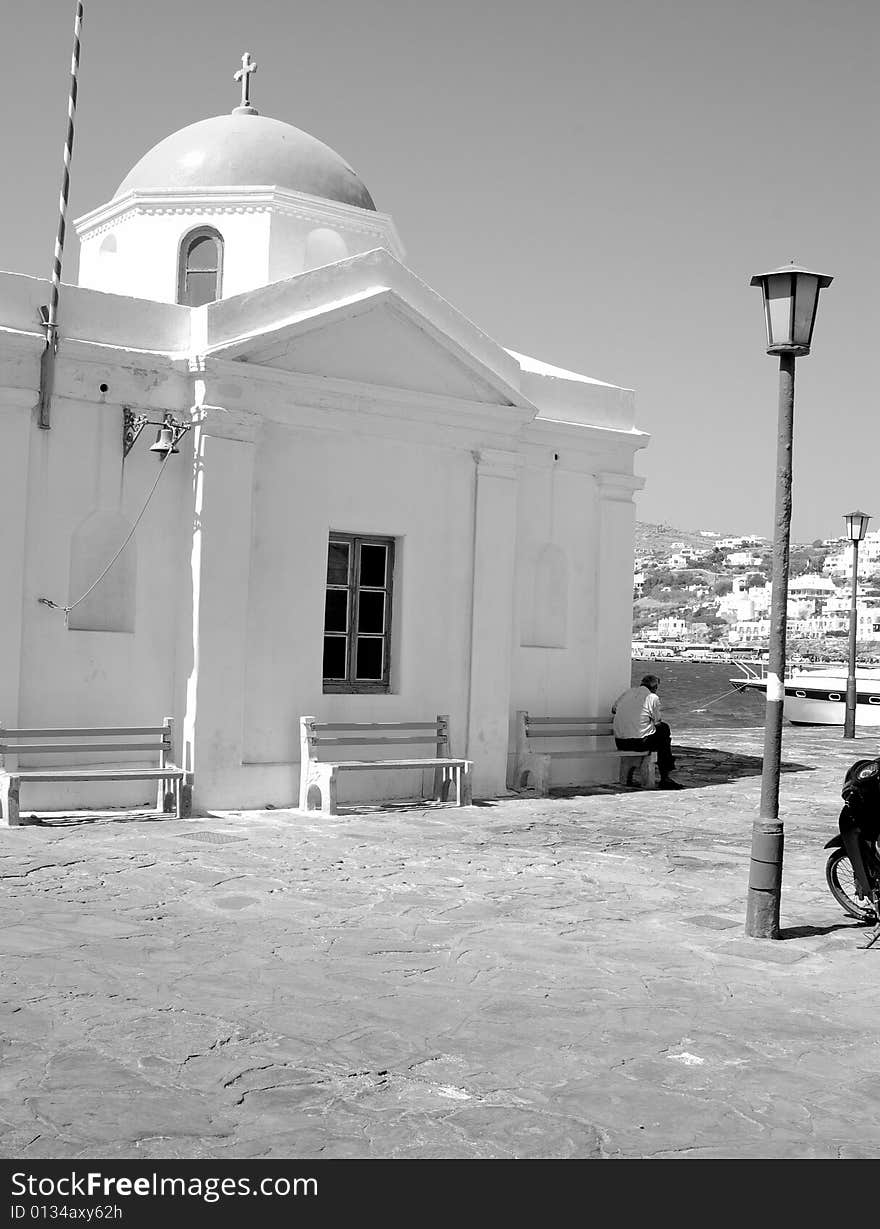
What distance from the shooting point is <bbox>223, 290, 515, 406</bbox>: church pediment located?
41.9ft

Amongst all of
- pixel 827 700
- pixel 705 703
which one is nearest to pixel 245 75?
pixel 827 700

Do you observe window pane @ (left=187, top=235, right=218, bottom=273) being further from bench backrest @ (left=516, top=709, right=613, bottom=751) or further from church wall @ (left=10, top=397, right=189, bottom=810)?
bench backrest @ (left=516, top=709, right=613, bottom=751)

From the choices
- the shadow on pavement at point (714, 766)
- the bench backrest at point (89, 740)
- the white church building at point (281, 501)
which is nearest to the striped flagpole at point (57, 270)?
the white church building at point (281, 501)

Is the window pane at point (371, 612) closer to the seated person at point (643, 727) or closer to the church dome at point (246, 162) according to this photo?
the seated person at point (643, 727)

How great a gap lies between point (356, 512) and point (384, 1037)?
26.3ft

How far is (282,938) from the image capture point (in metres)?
7.63

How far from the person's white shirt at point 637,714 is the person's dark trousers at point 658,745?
0.05 m

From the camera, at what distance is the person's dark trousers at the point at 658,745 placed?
50.1 feet

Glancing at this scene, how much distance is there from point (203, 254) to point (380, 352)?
332 centimetres

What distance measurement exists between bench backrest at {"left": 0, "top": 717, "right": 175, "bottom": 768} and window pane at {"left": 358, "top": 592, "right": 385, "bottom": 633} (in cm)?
230

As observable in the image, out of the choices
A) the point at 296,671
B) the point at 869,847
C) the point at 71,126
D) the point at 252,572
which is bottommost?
the point at 869,847

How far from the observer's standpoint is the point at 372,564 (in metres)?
13.7
